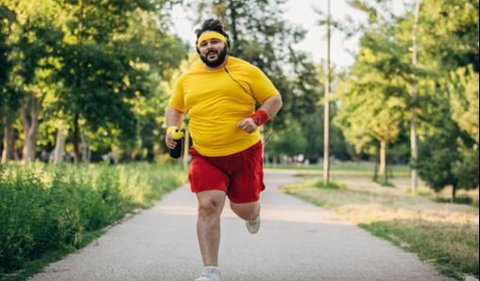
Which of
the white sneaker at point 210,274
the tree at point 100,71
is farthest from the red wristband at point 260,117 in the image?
the tree at point 100,71

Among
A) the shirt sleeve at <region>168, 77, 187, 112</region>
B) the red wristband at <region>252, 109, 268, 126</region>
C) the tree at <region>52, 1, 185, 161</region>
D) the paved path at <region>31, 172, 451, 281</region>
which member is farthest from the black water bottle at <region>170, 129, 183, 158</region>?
the tree at <region>52, 1, 185, 161</region>

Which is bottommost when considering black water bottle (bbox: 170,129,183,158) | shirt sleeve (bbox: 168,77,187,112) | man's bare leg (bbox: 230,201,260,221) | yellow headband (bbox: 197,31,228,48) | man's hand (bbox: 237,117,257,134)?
man's bare leg (bbox: 230,201,260,221)

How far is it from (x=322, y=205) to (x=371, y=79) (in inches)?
620

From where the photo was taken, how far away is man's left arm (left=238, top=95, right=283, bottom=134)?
5422 millimetres

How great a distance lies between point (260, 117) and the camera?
18.2 feet

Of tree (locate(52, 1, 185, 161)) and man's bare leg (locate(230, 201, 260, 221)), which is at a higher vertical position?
tree (locate(52, 1, 185, 161))

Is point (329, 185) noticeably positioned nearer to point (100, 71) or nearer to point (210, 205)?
point (100, 71)

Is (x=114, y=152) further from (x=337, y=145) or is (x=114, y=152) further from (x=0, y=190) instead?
(x=337, y=145)

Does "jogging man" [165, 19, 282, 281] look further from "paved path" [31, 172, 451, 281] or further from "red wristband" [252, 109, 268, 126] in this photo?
"paved path" [31, 172, 451, 281]

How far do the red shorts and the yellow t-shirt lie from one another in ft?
0.23

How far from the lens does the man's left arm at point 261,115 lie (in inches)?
213

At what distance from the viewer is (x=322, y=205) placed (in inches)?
766

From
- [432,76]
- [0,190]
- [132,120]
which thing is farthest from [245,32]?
[0,190]

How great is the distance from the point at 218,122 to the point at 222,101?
0.61ft
